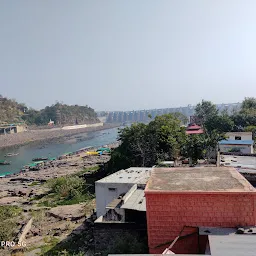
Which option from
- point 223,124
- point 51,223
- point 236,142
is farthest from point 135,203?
point 223,124

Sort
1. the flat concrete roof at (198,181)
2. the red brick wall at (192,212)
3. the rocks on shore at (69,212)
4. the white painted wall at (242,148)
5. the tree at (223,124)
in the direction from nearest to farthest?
the red brick wall at (192,212) < the flat concrete roof at (198,181) < the rocks on shore at (69,212) < the white painted wall at (242,148) < the tree at (223,124)

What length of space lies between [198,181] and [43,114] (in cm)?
12381

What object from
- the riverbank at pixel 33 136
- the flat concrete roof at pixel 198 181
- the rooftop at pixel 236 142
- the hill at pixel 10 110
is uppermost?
the hill at pixel 10 110

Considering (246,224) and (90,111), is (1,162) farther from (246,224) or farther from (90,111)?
(90,111)

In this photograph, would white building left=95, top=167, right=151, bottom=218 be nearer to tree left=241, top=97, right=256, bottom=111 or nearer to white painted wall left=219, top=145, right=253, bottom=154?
white painted wall left=219, top=145, right=253, bottom=154

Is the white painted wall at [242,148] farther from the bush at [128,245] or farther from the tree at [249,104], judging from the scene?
the tree at [249,104]

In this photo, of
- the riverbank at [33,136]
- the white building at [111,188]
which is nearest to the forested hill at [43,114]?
the riverbank at [33,136]

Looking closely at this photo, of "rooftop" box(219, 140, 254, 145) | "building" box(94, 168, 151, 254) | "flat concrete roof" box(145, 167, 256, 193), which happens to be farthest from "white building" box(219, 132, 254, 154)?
"flat concrete roof" box(145, 167, 256, 193)

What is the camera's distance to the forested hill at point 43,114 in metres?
108

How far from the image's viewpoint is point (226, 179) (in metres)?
7.76

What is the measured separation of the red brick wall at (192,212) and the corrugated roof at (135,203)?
1.97 meters

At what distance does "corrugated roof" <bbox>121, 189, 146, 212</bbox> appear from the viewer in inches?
368

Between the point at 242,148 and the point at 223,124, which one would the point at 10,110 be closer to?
the point at 223,124

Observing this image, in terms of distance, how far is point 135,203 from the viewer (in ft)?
32.4
